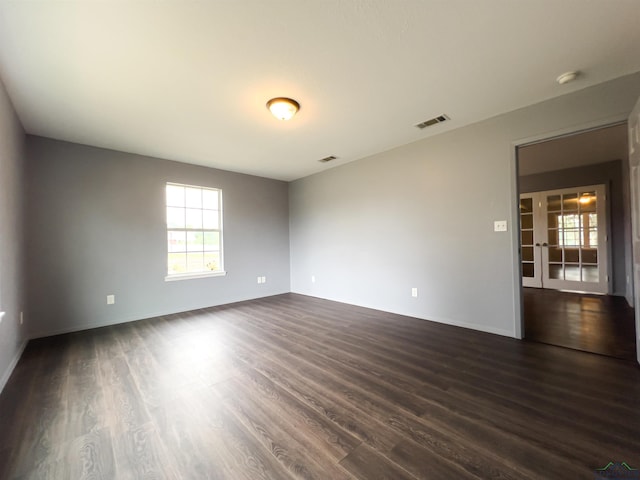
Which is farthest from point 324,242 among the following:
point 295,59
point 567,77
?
point 567,77

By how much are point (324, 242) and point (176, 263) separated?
2.60 metres

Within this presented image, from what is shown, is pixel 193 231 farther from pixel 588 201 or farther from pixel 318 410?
pixel 588 201

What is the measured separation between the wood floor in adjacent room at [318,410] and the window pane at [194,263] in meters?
1.60

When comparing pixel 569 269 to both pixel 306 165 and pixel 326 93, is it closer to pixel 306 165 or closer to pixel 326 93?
pixel 306 165

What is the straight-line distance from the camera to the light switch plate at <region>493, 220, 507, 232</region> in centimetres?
283

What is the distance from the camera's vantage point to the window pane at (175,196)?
4156 millimetres

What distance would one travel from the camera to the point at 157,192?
3947 mm

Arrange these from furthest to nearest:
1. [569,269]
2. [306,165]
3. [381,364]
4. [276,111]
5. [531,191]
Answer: [531,191]
[569,269]
[306,165]
[276,111]
[381,364]

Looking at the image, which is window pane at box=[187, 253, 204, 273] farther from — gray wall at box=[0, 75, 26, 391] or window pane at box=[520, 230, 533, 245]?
window pane at box=[520, 230, 533, 245]

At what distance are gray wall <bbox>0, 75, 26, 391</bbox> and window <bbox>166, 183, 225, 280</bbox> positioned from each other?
62.0 inches

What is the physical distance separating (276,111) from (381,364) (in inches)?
102

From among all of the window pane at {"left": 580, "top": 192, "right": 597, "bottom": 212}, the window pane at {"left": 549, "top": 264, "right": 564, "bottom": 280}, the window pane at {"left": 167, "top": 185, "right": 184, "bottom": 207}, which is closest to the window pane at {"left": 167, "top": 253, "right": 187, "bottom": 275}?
the window pane at {"left": 167, "top": 185, "right": 184, "bottom": 207}

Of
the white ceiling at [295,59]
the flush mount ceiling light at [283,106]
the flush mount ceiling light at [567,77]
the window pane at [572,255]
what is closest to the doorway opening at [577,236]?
the window pane at [572,255]

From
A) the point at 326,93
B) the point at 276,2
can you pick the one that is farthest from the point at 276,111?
the point at 276,2
